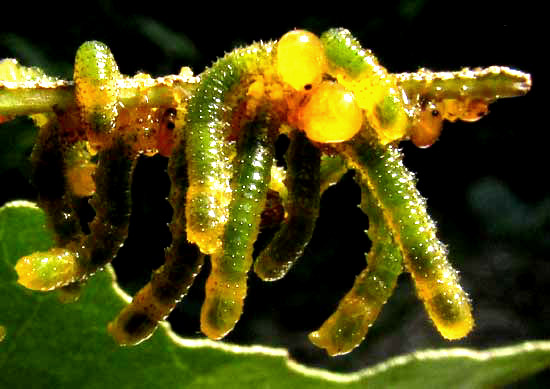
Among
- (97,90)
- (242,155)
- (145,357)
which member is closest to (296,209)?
(242,155)

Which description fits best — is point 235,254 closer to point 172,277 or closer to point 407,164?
point 172,277

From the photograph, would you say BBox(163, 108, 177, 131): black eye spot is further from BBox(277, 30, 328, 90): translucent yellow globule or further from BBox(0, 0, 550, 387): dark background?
BBox(0, 0, 550, 387): dark background

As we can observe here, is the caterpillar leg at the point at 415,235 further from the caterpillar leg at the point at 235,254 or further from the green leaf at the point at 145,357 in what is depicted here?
the green leaf at the point at 145,357

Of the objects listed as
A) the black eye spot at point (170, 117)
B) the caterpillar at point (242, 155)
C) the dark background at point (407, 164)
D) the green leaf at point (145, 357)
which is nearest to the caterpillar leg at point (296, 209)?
the caterpillar at point (242, 155)

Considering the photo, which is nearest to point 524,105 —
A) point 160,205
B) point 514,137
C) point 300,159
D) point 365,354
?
point 514,137

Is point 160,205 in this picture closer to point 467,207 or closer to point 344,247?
point 344,247

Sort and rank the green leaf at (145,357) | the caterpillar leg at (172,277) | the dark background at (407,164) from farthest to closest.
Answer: the dark background at (407,164), the green leaf at (145,357), the caterpillar leg at (172,277)

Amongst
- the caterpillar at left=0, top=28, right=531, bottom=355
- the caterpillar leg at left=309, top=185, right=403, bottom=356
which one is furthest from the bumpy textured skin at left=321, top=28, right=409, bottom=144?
the caterpillar leg at left=309, top=185, right=403, bottom=356
